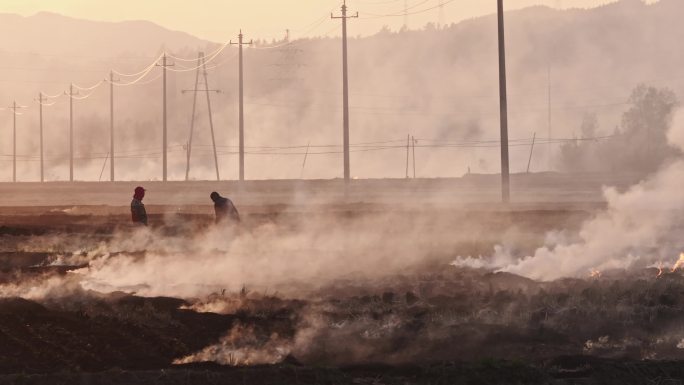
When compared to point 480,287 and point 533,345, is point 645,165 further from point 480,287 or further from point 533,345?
point 533,345

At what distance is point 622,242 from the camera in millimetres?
30000

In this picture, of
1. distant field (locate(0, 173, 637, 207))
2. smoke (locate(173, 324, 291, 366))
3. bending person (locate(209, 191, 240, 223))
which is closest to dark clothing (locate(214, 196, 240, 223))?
bending person (locate(209, 191, 240, 223))

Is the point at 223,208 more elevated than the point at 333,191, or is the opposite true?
the point at 333,191

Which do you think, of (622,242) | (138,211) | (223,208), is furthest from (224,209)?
(622,242)

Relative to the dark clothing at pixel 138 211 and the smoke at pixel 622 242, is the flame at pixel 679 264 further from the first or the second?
the dark clothing at pixel 138 211

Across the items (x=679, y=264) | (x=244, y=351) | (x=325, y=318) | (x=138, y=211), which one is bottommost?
(x=244, y=351)

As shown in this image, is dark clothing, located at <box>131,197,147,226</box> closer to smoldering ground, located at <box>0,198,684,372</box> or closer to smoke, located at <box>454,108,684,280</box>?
smoldering ground, located at <box>0,198,684,372</box>

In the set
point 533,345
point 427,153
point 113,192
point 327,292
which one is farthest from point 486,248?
point 427,153

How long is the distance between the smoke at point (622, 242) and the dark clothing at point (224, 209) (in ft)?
19.0

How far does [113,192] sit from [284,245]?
5525 cm

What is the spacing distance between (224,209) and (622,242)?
10175 mm

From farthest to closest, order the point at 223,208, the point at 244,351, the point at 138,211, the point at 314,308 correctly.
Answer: the point at 138,211, the point at 223,208, the point at 314,308, the point at 244,351

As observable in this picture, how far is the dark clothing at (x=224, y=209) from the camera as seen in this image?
2934cm

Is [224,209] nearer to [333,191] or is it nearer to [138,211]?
[138,211]
